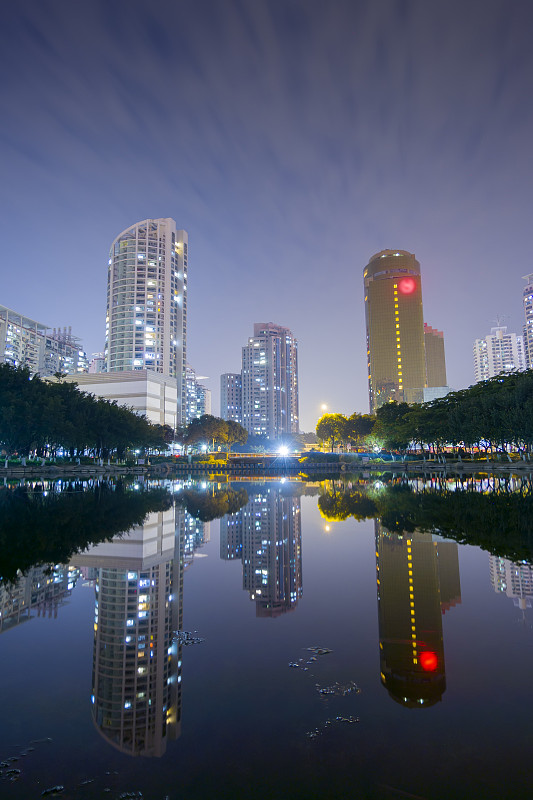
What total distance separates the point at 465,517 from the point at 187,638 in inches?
590

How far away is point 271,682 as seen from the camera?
16.5 ft

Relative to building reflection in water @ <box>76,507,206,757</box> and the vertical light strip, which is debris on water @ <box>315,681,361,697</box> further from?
building reflection in water @ <box>76,507,206,757</box>

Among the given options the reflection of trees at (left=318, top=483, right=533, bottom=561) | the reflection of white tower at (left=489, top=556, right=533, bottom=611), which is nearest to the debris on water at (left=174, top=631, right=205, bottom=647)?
the reflection of white tower at (left=489, top=556, right=533, bottom=611)

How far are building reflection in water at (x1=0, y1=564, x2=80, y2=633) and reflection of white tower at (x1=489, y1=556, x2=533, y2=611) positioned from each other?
26.1 feet

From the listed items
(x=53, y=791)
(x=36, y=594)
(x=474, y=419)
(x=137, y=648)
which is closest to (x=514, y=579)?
(x=137, y=648)

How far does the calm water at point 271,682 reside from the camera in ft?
11.5

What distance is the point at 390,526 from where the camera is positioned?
16250mm

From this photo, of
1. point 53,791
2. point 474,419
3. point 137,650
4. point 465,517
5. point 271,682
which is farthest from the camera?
point 474,419

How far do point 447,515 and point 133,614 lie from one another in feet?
50.4

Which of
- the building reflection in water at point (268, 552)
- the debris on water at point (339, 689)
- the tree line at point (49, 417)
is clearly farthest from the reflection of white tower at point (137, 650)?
the tree line at point (49, 417)

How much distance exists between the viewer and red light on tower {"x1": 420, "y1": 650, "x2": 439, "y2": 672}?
537 cm

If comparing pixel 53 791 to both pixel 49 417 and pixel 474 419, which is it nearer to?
pixel 49 417

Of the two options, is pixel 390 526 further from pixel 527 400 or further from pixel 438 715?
pixel 527 400

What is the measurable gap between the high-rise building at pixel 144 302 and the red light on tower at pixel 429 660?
16664cm
